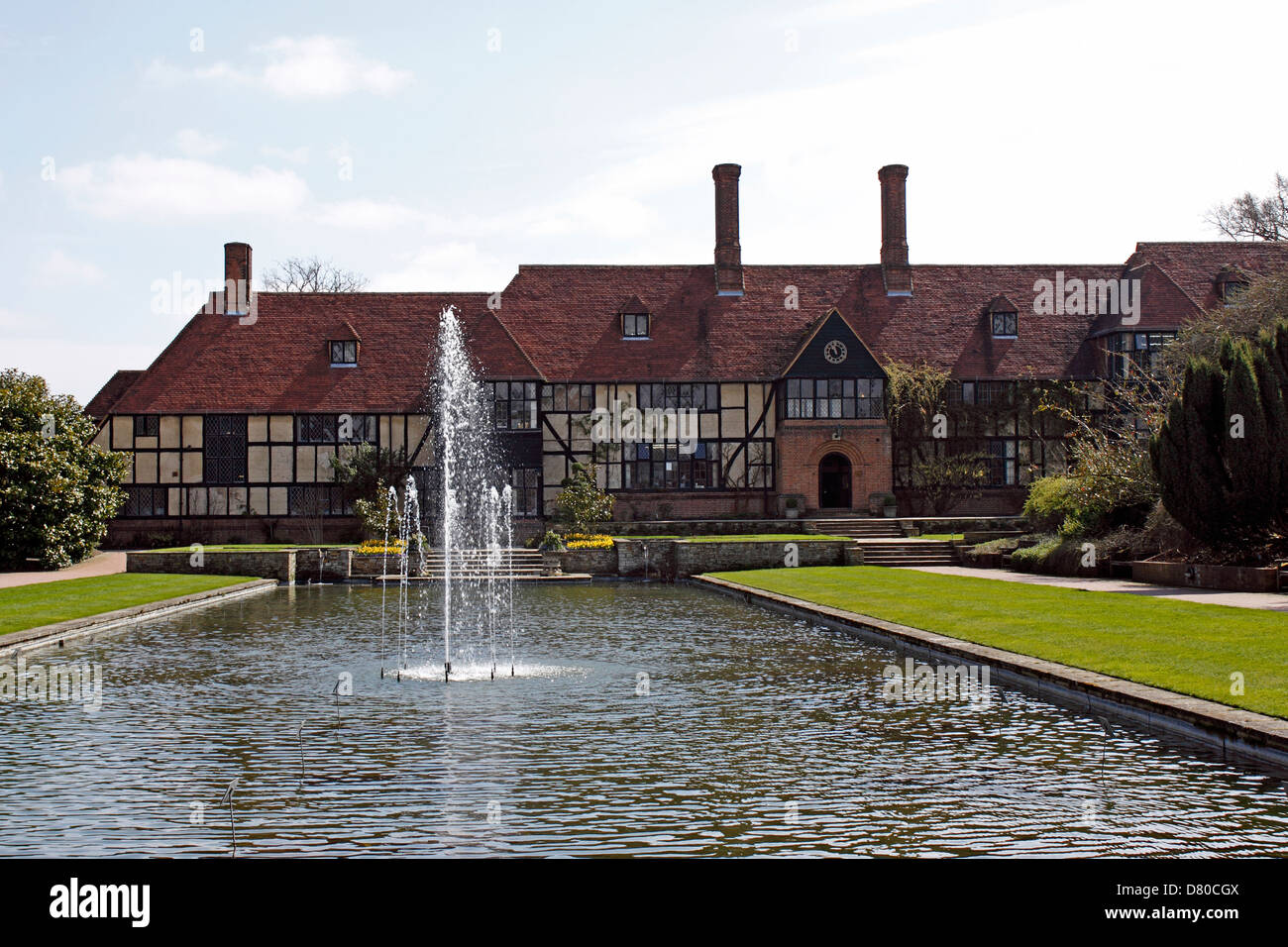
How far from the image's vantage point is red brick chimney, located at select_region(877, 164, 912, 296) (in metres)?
47.6

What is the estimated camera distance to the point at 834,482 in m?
44.8

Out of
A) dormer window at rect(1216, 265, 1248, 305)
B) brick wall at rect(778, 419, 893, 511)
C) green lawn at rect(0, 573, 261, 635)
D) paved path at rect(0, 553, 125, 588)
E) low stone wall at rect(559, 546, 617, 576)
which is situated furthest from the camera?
dormer window at rect(1216, 265, 1248, 305)

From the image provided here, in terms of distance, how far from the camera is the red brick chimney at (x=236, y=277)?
4694cm

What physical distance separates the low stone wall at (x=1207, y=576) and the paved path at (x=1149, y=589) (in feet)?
0.94

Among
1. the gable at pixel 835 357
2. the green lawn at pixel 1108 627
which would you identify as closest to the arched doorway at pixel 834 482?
the gable at pixel 835 357

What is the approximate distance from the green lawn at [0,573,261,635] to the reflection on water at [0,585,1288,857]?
4.67 meters

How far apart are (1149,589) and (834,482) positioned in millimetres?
22852

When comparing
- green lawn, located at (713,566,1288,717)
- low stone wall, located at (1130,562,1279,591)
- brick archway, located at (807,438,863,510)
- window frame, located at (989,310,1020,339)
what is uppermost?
window frame, located at (989,310,1020,339)

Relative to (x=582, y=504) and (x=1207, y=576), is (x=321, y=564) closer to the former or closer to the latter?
(x=582, y=504)

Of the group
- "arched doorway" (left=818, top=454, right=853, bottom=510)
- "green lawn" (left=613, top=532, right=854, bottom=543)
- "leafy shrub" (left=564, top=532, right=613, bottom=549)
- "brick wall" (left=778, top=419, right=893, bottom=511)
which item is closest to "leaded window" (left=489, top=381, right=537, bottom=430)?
"leafy shrub" (left=564, top=532, right=613, bottom=549)

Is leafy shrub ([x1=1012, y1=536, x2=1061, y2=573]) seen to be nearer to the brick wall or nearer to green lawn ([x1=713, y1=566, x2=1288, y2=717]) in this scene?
green lawn ([x1=713, y1=566, x2=1288, y2=717])

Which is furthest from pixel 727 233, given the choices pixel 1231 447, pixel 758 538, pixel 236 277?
pixel 1231 447
